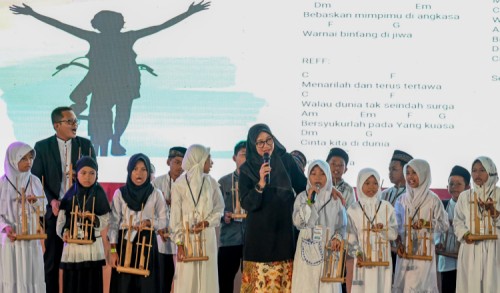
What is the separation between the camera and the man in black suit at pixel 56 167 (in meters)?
7.08

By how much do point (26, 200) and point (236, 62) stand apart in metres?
2.42

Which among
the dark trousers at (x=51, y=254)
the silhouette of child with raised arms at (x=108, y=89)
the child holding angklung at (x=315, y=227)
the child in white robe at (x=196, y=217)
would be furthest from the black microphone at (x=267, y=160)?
the silhouette of child with raised arms at (x=108, y=89)

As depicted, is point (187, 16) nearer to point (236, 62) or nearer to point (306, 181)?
point (236, 62)

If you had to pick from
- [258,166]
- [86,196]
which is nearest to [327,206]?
[258,166]

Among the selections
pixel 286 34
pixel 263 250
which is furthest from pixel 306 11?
pixel 263 250

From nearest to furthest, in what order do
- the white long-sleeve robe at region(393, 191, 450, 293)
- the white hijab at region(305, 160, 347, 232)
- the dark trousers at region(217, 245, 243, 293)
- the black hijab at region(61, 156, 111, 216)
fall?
the white hijab at region(305, 160, 347, 232) → the black hijab at region(61, 156, 111, 216) → the white long-sleeve robe at region(393, 191, 450, 293) → the dark trousers at region(217, 245, 243, 293)

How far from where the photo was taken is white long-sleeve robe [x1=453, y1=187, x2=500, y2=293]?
23.3 feet

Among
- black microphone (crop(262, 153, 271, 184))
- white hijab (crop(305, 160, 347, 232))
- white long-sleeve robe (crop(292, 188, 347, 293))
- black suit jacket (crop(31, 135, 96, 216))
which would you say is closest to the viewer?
black microphone (crop(262, 153, 271, 184))

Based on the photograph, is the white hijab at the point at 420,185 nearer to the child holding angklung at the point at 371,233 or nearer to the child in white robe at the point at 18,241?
the child holding angklung at the point at 371,233

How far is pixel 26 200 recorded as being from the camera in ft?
22.4

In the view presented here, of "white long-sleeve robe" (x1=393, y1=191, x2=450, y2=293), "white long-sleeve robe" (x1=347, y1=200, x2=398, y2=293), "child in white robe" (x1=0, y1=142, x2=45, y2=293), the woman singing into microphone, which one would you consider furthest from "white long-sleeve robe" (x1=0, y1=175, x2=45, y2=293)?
"white long-sleeve robe" (x1=393, y1=191, x2=450, y2=293)

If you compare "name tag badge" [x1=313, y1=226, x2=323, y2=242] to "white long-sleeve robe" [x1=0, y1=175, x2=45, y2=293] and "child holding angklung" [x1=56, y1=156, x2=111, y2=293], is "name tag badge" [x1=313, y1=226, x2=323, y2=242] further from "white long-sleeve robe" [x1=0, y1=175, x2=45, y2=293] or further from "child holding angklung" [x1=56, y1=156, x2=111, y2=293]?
"white long-sleeve robe" [x1=0, y1=175, x2=45, y2=293]

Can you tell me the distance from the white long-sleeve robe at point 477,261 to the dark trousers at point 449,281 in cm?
37

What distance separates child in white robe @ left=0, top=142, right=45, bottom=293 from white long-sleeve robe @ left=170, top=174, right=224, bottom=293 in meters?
1.03
